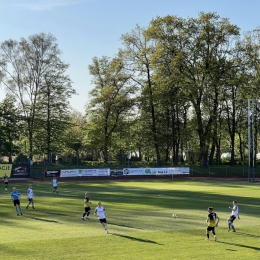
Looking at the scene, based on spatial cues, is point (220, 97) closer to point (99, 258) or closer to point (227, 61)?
point (227, 61)

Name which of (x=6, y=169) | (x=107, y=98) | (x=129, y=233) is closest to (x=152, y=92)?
(x=107, y=98)

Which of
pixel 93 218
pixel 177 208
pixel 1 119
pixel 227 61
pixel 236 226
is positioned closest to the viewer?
pixel 236 226

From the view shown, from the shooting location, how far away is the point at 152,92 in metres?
77.4

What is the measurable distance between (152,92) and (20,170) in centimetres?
2801

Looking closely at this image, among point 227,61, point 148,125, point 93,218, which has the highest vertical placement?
point 227,61

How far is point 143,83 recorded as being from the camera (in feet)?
264

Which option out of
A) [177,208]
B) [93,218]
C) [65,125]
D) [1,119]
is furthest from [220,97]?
[93,218]

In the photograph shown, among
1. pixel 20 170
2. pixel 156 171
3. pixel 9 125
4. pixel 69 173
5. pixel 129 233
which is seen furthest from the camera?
pixel 9 125

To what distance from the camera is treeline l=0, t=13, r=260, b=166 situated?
236ft

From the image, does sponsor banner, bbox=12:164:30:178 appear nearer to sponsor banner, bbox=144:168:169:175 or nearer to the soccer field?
sponsor banner, bbox=144:168:169:175

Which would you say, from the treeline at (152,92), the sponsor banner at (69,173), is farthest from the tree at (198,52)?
the sponsor banner at (69,173)

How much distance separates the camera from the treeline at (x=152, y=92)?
7188cm

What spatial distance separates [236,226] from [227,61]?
52764mm

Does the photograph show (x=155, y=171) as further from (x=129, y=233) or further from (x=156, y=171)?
(x=129, y=233)
